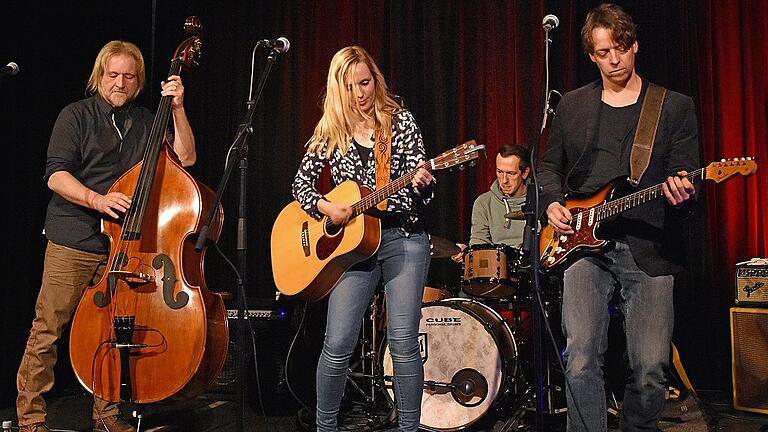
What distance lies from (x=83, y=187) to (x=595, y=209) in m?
2.38

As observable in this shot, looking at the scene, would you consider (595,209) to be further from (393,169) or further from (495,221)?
(495,221)

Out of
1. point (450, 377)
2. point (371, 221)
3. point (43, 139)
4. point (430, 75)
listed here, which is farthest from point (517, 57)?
point (43, 139)

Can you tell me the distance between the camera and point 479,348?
4.14 metres

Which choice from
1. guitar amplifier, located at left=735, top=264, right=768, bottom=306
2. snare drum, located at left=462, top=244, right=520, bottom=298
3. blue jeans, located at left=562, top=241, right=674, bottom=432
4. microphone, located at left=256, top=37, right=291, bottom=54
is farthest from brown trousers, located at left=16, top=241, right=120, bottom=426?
guitar amplifier, located at left=735, top=264, right=768, bottom=306

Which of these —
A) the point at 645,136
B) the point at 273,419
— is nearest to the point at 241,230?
the point at 645,136

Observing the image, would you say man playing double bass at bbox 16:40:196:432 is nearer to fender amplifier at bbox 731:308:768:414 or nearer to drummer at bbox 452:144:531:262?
drummer at bbox 452:144:531:262

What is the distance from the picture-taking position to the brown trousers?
357cm

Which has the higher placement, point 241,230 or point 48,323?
point 241,230

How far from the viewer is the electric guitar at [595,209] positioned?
8.53ft

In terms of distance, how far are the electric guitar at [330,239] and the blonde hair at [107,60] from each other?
43.7 inches

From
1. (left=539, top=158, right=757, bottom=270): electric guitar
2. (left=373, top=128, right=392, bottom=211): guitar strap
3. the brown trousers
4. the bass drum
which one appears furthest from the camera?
the bass drum

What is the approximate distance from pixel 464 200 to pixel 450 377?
1770 millimetres

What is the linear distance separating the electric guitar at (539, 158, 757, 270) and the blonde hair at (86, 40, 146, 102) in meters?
2.31

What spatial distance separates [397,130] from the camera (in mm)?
3066
